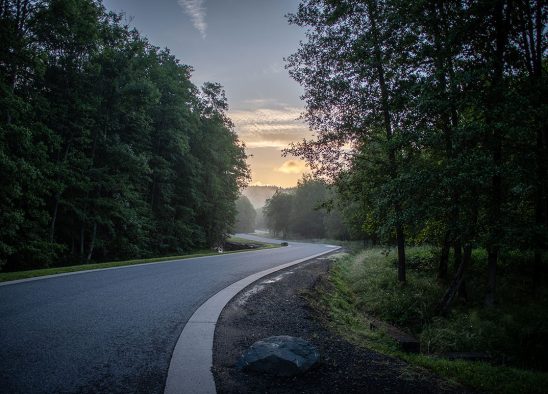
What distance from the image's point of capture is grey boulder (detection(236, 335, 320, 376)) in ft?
11.1

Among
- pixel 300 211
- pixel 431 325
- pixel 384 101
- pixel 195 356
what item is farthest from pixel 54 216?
pixel 300 211

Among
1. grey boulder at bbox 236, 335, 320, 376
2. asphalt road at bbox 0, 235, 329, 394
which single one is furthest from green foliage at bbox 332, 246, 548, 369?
asphalt road at bbox 0, 235, 329, 394

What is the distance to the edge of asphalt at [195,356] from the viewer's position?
3054mm

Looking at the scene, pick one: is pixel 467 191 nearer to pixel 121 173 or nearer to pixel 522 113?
pixel 522 113

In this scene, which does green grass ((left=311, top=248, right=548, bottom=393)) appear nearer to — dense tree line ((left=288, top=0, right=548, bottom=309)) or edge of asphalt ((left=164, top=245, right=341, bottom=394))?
dense tree line ((left=288, top=0, right=548, bottom=309))

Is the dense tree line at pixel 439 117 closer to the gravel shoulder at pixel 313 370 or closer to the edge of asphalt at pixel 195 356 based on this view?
the gravel shoulder at pixel 313 370

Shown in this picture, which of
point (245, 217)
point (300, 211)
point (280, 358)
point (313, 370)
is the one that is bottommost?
point (313, 370)

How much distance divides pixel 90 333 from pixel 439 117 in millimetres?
10641

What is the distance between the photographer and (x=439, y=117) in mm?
9875

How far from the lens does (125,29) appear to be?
69.8 ft

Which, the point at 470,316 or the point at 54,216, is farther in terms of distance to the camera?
the point at 54,216

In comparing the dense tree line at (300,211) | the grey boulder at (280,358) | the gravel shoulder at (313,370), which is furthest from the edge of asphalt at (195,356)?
the dense tree line at (300,211)

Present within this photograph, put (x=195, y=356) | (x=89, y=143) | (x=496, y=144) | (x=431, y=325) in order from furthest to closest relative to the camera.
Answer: (x=89, y=143) → (x=431, y=325) → (x=496, y=144) → (x=195, y=356)

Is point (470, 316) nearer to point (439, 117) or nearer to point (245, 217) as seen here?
point (439, 117)
